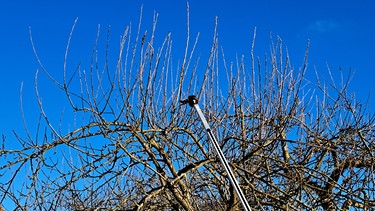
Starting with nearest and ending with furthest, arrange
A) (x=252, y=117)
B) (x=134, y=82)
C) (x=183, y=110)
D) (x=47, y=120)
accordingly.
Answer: (x=47, y=120)
(x=134, y=82)
(x=183, y=110)
(x=252, y=117)

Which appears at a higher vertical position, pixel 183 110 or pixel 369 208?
pixel 183 110

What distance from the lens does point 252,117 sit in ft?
18.9

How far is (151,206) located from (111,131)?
91 centimetres

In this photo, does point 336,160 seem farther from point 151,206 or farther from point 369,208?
point 151,206

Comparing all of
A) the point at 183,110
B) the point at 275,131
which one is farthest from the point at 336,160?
the point at 183,110

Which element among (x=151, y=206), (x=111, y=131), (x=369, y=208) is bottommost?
(x=369, y=208)

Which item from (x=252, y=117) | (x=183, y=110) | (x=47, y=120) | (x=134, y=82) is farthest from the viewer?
(x=252, y=117)

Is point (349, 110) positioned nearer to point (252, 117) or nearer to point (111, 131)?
point (252, 117)

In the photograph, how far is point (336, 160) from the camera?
20.8 ft

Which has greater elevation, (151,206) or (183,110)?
(183,110)

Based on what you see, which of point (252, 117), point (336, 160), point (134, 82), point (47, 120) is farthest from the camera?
point (336, 160)

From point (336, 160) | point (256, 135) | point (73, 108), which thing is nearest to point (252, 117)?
point (256, 135)

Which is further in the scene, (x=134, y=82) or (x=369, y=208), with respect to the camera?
(x=369, y=208)

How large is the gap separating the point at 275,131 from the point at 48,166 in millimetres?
2127
